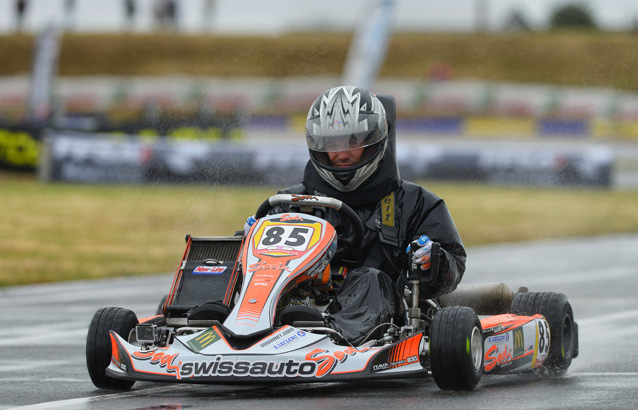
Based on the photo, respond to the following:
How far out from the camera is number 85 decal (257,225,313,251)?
6863 millimetres

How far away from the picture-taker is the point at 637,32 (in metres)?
68.1

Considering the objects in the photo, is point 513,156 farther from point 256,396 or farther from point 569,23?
point 569,23

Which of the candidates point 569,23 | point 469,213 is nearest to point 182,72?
point 569,23

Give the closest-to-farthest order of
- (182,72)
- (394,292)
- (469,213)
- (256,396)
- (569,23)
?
(256,396) → (394,292) → (469,213) → (182,72) → (569,23)

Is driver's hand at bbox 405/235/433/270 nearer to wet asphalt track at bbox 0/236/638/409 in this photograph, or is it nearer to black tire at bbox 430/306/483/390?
black tire at bbox 430/306/483/390

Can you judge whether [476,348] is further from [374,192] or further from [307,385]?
[374,192]

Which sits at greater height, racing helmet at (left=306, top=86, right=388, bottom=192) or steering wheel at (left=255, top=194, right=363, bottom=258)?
racing helmet at (left=306, top=86, right=388, bottom=192)

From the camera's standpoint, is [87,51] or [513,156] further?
[87,51]

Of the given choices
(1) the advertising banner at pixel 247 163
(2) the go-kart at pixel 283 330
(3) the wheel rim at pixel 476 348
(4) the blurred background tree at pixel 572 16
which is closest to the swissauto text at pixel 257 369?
(2) the go-kart at pixel 283 330

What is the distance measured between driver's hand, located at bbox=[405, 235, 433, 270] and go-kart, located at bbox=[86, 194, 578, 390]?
0.16ft

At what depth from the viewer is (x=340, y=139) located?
7.54 m

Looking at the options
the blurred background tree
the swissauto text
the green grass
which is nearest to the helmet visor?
the swissauto text

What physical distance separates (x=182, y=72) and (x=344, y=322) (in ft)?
198

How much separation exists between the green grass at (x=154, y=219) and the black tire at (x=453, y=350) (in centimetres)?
946
